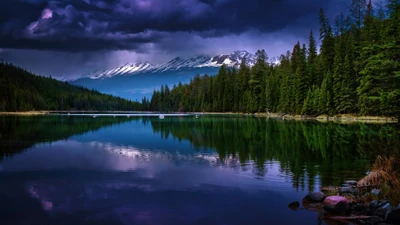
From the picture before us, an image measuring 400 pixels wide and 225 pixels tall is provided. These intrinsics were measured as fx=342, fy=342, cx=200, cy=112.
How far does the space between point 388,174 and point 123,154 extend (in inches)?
767

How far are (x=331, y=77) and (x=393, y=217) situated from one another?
7368 centimetres

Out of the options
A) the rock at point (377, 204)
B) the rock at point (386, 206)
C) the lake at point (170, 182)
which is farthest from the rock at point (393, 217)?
the lake at point (170, 182)

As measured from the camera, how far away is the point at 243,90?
13488cm

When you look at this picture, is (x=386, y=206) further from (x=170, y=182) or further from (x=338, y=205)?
(x=170, y=182)

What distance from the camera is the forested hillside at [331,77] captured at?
2652 cm

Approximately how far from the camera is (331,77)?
79125 mm

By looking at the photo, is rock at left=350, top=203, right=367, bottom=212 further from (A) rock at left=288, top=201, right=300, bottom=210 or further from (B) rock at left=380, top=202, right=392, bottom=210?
(A) rock at left=288, top=201, right=300, bottom=210

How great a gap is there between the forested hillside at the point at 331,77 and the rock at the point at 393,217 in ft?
46.1

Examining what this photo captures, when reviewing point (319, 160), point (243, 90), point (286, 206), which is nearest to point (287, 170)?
point (319, 160)

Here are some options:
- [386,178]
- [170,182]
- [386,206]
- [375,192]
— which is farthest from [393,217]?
[170,182]

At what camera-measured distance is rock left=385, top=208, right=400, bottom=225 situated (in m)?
10.5

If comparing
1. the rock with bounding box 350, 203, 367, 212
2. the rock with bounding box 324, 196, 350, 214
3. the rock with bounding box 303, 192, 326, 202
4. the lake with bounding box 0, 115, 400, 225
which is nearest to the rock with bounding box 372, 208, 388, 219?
the rock with bounding box 350, 203, 367, 212

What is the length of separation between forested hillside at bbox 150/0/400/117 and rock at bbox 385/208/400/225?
1405 cm

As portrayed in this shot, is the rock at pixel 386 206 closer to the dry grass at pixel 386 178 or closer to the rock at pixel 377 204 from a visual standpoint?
the rock at pixel 377 204
